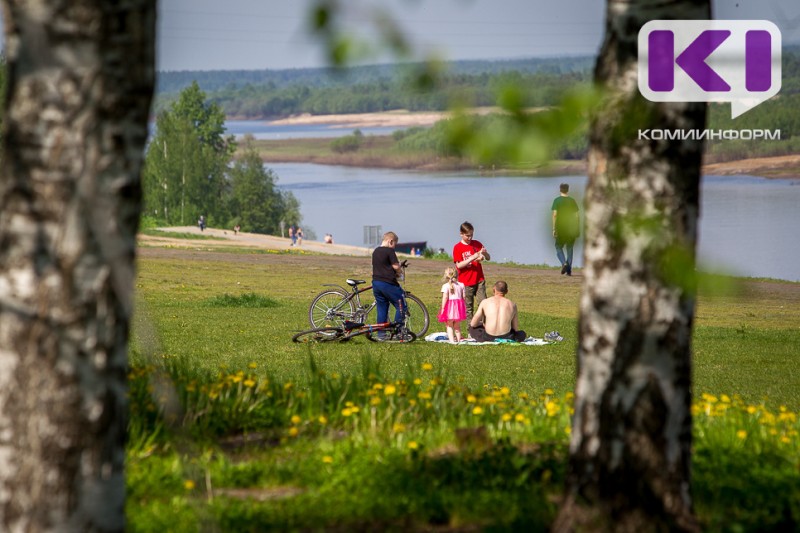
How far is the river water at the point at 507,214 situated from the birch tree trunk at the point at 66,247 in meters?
1.37

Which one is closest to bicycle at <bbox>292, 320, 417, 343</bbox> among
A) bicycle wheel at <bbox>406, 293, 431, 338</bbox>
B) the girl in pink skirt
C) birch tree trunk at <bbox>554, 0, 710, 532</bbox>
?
bicycle wheel at <bbox>406, 293, 431, 338</bbox>

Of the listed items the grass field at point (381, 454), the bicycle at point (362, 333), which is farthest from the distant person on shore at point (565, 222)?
the bicycle at point (362, 333)

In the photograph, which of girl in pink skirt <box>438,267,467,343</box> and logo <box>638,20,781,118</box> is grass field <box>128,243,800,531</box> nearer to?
logo <box>638,20,781,118</box>

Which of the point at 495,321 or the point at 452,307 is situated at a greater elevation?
the point at 452,307

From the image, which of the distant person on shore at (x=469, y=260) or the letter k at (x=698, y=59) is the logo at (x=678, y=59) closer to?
the letter k at (x=698, y=59)

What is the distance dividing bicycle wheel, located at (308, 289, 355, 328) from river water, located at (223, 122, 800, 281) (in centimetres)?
495

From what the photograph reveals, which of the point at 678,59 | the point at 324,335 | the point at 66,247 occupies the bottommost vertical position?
the point at 324,335

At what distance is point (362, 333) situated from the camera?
15.6 m

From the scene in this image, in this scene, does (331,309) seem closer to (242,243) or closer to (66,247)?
(66,247)

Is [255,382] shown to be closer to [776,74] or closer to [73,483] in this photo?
[73,483]

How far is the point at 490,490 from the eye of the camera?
5.04 m

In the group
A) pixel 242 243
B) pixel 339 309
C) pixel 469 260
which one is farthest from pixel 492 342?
pixel 242 243

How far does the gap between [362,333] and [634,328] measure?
11.5 metres

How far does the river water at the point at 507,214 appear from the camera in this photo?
53.8 meters
